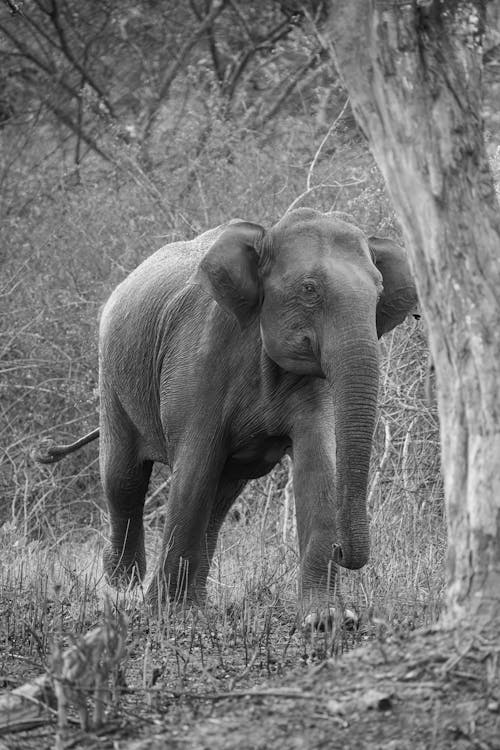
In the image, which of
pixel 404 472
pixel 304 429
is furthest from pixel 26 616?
pixel 404 472

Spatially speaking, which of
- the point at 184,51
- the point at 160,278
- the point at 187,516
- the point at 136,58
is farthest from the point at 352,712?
the point at 136,58

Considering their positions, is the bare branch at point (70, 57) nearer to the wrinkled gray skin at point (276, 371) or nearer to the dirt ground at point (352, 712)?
the wrinkled gray skin at point (276, 371)

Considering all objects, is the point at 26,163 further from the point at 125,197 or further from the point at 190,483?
the point at 190,483

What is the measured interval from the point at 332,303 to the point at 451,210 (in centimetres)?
262

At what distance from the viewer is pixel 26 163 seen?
17375 mm

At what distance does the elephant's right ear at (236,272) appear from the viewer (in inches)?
284

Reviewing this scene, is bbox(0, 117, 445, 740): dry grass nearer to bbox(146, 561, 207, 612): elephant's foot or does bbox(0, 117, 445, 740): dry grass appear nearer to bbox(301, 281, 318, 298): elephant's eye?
bbox(146, 561, 207, 612): elephant's foot

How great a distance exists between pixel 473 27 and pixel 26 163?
13583mm

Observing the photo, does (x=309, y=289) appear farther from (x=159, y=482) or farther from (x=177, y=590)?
(x=159, y=482)

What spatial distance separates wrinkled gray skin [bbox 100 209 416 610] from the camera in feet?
21.8

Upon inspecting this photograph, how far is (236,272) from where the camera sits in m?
7.18

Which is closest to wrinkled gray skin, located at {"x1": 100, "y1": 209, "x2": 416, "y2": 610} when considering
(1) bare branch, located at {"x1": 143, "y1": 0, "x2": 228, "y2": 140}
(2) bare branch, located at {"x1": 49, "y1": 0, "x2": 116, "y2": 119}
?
(1) bare branch, located at {"x1": 143, "y1": 0, "x2": 228, "y2": 140}

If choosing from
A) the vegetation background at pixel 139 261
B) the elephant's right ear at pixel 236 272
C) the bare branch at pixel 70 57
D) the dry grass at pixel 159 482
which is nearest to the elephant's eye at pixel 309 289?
the elephant's right ear at pixel 236 272

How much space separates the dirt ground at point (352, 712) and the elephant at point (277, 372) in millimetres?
2281
